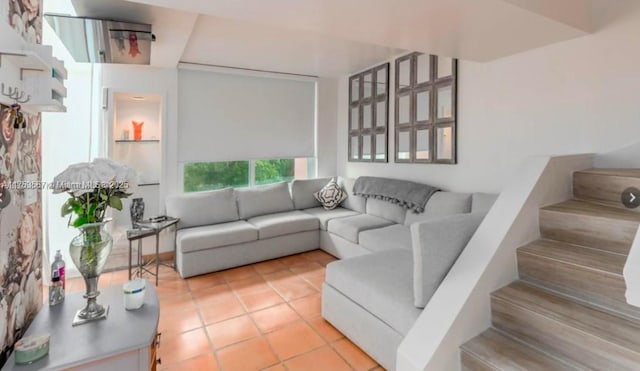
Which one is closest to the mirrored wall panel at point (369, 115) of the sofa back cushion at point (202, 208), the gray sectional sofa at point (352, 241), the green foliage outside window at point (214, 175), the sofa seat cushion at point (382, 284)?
the gray sectional sofa at point (352, 241)

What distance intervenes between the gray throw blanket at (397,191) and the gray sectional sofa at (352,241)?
Answer: 0.31 feet

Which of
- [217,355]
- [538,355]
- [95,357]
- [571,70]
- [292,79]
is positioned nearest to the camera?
[95,357]

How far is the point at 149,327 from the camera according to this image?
52.2 inches

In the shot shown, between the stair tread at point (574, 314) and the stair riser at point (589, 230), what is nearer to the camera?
the stair tread at point (574, 314)

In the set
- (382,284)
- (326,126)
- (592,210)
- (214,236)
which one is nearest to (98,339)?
(382,284)

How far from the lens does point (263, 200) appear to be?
426cm

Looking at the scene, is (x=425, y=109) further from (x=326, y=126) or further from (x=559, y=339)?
(x=559, y=339)

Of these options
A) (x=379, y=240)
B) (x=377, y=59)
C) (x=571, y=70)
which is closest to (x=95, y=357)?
(x=379, y=240)

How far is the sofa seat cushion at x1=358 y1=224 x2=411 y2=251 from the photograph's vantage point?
9.88 ft

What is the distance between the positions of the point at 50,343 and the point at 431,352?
61.0 inches

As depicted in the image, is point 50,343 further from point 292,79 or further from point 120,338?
point 292,79

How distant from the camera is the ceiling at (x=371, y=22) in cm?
186

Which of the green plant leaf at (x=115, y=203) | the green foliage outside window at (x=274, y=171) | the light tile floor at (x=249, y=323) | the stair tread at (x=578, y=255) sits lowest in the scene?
the light tile floor at (x=249, y=323)

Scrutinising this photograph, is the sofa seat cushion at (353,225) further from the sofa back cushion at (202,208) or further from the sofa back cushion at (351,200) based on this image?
the sofa back cushion at (202,208)
